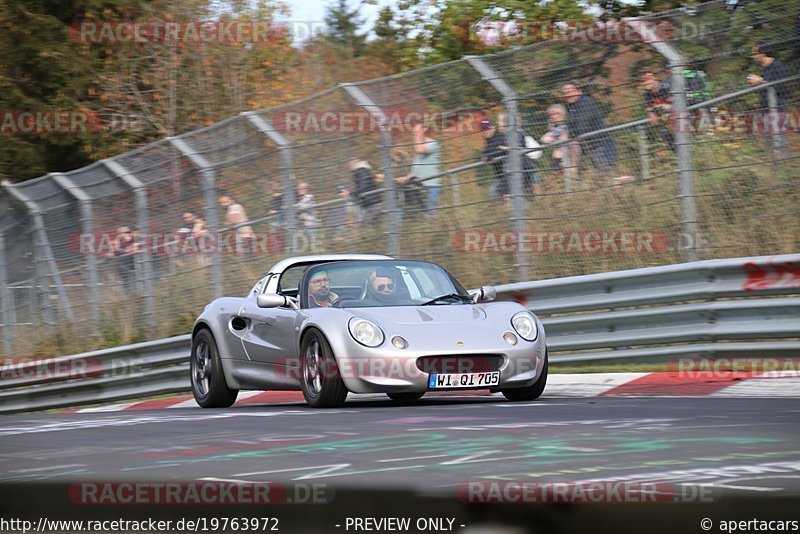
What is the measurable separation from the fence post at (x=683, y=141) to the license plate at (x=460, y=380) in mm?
2717

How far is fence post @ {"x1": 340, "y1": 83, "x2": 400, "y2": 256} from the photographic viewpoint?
43.2 feet

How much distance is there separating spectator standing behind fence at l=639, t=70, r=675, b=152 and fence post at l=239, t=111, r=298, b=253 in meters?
4.50

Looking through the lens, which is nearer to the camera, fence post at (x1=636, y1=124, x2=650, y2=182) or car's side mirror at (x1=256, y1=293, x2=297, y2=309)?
car's side mirror at (x1=256, y1=293, x2=297, y2=309)

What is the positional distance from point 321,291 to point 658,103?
3.34m

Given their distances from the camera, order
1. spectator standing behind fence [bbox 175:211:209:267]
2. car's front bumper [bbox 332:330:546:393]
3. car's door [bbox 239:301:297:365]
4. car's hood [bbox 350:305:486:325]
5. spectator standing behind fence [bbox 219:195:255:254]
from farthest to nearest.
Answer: spectator standing behind fence [bbox 175:211:209:267], spectator standing behind fence [bbox 219:195:255:254], car's door [bbox 239:301:297:365], car's hood [bbox 350:305:486:325], car's front bumper [bbox 332:330:546:393]

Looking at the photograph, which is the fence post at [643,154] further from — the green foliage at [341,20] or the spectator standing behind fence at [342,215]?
the green foliage at [341,20]

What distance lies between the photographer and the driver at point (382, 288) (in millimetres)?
9773

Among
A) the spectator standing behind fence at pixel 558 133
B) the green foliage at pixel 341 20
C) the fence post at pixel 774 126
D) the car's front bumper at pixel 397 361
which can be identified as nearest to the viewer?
the car's front bumper at pixel 397 361

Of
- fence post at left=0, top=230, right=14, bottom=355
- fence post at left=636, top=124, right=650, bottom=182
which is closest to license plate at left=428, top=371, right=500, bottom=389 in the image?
fence post at left=636, top=124, right=650, bottom=182

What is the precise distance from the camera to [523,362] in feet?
29.5

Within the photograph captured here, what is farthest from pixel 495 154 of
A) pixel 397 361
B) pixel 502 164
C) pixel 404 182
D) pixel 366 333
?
pixel 397 361

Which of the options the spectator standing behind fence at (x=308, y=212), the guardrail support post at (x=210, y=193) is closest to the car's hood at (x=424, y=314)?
the spectator standing behind fence at (x=308, y=212)

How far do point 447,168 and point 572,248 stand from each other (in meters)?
1.64

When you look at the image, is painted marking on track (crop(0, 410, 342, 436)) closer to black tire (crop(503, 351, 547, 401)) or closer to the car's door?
the car's door
